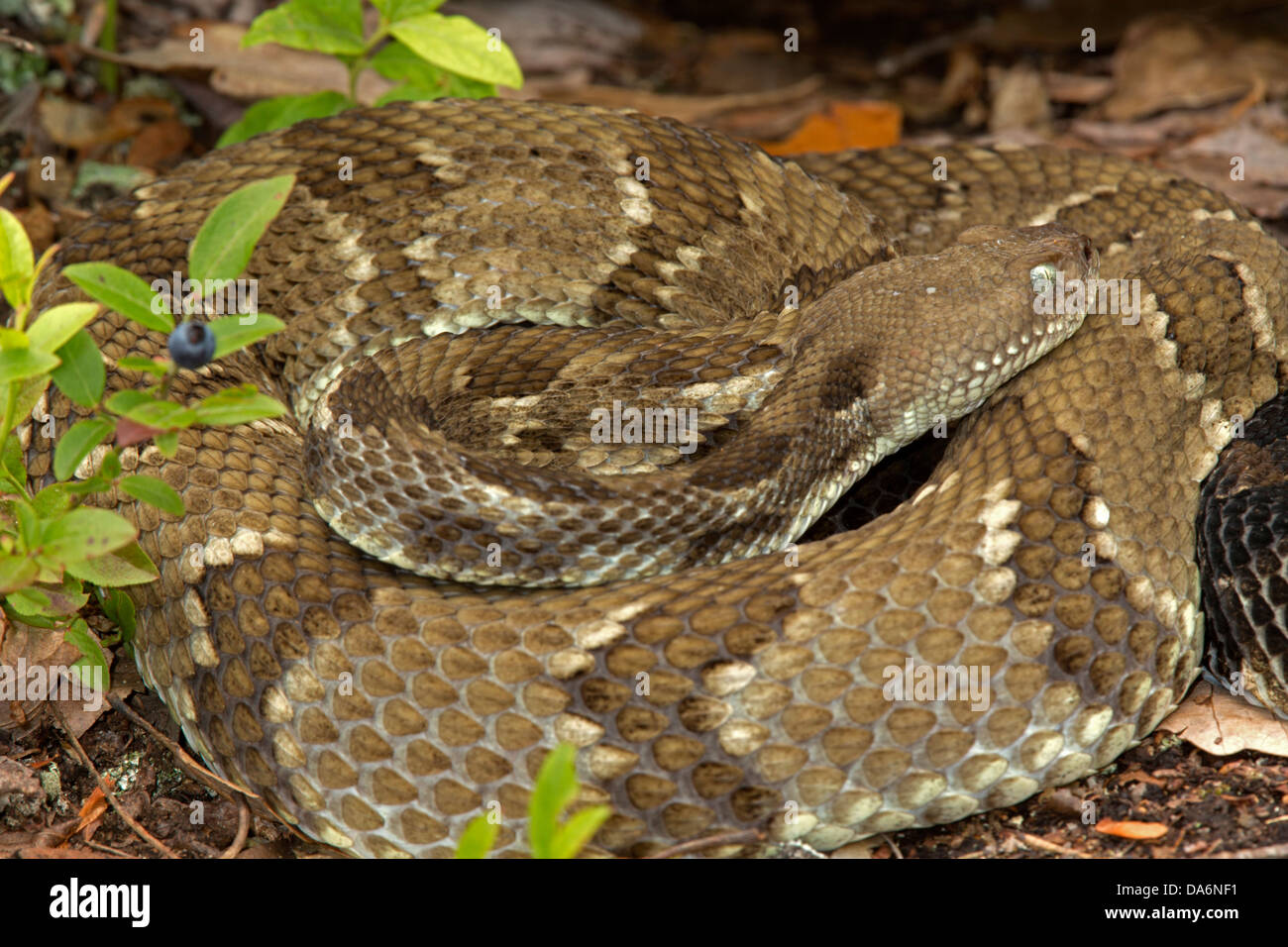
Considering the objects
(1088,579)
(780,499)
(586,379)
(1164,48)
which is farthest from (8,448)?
(1164,48)

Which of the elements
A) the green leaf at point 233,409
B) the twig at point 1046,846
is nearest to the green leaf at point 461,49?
the green leaf at point 233,409

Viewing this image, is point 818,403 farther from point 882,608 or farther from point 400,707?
point 400,707

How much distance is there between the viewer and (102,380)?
3.89 metres

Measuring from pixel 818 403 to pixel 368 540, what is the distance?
177cm

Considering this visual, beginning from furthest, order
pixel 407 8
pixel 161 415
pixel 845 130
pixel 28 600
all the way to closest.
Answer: pixel 845 130, pixel 407 8, pixel 28 600, pixel 161 415

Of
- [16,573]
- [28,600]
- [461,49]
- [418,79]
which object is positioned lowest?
[28,600]

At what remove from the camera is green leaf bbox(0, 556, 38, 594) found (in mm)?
3678

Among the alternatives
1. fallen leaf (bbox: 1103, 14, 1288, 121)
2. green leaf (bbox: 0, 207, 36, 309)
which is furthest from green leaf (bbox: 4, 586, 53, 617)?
fallen leaf (bbox: 1103, 14, 1288, 121)

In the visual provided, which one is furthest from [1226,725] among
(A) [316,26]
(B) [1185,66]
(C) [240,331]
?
(B) [1185,66]

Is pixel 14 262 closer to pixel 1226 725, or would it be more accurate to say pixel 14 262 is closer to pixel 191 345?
pixel 191 345

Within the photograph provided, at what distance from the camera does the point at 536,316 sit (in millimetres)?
5723

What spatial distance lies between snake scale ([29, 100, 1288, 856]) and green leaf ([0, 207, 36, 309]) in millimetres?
932

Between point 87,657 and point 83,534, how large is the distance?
1128 mm

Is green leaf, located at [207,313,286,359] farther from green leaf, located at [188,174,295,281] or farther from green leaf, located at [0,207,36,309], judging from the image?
green leaf, located at [0,207,36,309]
